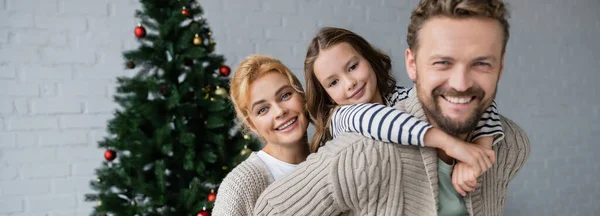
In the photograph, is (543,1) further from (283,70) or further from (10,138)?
(10,138)

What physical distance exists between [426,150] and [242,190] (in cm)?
59

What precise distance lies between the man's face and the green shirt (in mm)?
106

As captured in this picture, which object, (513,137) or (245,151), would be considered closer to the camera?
(513,137)

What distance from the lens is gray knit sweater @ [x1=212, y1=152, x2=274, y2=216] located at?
1.43m

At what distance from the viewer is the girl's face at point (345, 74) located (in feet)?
4.73

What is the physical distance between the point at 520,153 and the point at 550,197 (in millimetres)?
3501

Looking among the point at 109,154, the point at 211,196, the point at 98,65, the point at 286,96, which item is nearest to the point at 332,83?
the point at 286,96

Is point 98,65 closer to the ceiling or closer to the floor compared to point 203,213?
closer to the ceiling

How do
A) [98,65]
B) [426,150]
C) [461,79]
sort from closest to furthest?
[461,79], [426,150], [98,65]

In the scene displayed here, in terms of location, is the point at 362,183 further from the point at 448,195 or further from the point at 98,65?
the point at 98,65

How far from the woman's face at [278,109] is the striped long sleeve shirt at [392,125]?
281 millimetres

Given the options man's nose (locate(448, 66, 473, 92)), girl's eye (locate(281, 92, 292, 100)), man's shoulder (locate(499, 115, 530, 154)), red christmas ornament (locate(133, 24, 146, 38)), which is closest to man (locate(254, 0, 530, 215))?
man's nose (locate(448, 66, 473, 92))

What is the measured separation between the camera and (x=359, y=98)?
1455 mm

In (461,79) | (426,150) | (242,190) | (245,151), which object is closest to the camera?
(461,79)
